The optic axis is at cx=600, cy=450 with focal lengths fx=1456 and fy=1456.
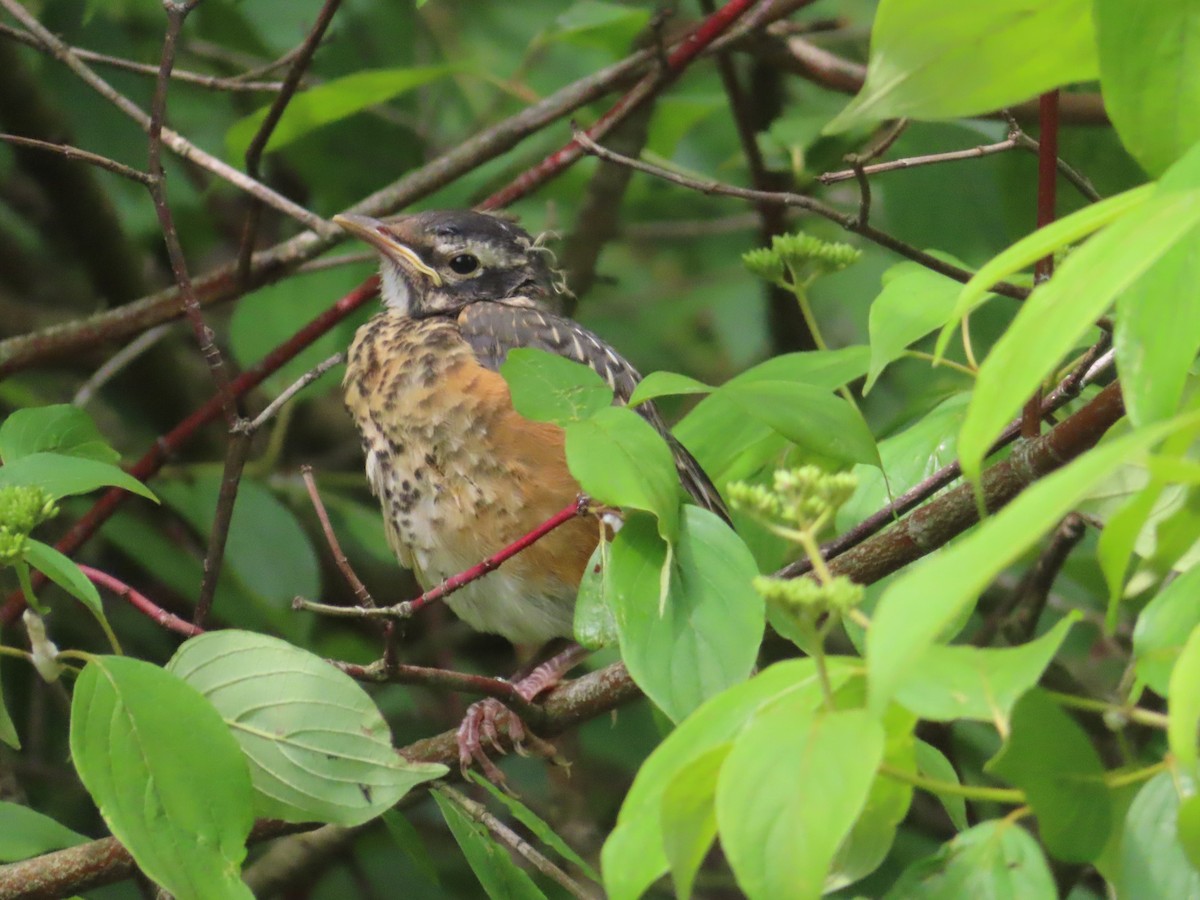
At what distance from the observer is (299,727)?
1.51 metres

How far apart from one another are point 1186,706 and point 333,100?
7.53 ft

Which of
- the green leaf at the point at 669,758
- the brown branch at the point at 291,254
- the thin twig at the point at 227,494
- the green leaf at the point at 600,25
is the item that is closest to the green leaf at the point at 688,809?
the green leaf at the point at 669,758

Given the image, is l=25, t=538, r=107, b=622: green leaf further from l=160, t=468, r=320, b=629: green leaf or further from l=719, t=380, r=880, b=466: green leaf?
l=160, t=468, r=320, b=629: green leaf

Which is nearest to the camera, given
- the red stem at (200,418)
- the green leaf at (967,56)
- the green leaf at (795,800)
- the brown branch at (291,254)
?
the green leaf at (795,800)

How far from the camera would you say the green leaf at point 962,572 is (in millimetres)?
806

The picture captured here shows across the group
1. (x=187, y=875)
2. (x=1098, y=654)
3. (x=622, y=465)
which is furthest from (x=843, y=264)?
(x=1098, y=654)

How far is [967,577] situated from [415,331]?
219 centimetres

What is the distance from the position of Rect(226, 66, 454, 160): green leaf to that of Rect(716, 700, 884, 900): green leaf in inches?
83.0

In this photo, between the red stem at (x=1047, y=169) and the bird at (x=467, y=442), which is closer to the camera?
the red stem at (x=1047, y=169)

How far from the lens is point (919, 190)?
312cm

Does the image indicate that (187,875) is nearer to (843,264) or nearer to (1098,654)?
(843,264)

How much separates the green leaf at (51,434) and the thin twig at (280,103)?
0.64m

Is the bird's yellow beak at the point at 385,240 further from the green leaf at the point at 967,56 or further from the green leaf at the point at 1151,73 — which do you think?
the green leaf at the point at 1151,73

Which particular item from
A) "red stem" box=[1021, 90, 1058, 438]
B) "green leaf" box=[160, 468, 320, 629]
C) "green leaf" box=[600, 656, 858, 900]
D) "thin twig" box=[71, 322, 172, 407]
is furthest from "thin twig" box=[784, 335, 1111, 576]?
"thin twig" box=[71, 322, 172, 407]
